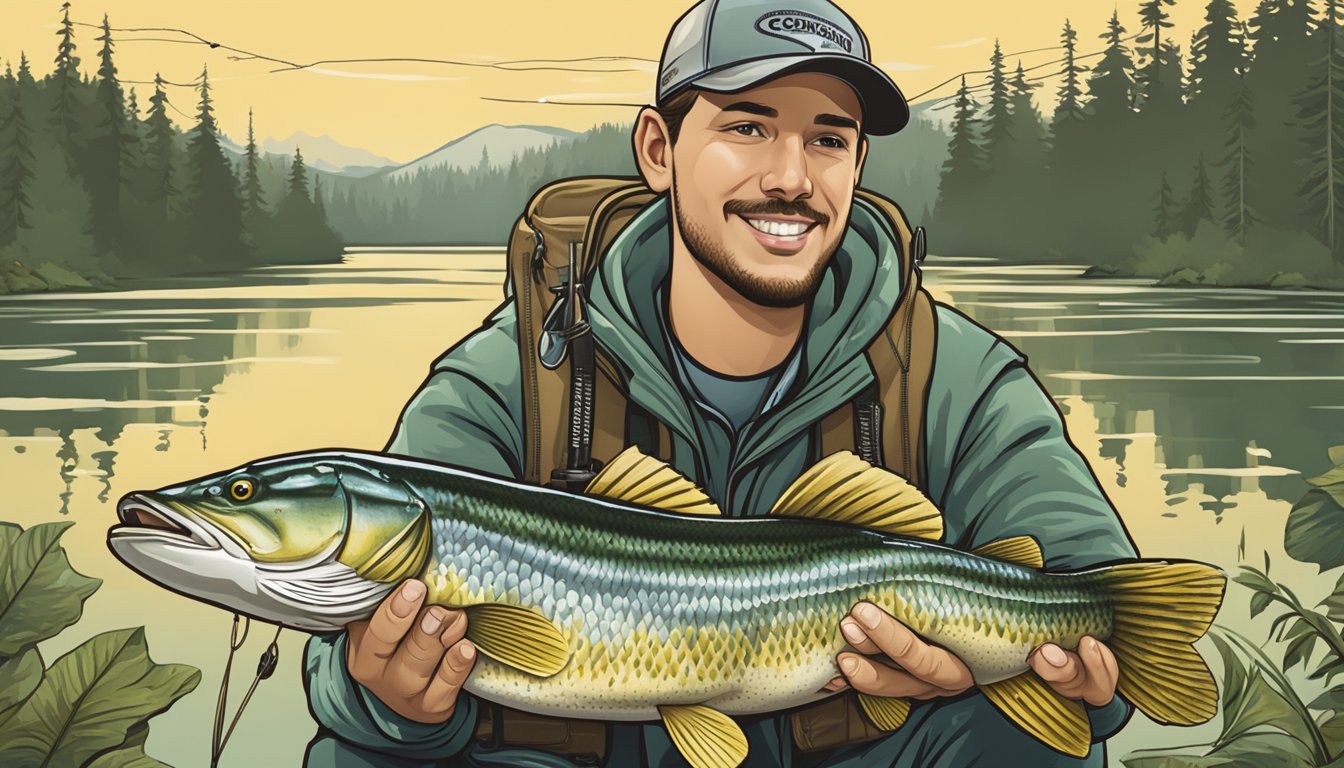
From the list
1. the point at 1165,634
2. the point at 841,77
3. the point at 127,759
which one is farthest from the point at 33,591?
the point at 1165,634

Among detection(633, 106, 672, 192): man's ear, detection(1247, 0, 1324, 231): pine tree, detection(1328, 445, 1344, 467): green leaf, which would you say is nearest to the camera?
detection(633, 106, 672, 192): man's ear

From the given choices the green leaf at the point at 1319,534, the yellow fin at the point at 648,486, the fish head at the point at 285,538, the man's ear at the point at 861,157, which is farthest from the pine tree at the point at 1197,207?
the fish head at the point at 285,538

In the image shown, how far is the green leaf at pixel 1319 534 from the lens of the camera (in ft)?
18.1

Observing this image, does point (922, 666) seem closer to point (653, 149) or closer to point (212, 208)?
point (653, 149)

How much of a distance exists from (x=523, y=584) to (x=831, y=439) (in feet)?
4.51

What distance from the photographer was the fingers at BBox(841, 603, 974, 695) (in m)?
3.26

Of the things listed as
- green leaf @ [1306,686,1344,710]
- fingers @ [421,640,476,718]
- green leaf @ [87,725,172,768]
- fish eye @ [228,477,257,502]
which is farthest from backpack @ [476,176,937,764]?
green leaf @ [1306,686,1344,710]

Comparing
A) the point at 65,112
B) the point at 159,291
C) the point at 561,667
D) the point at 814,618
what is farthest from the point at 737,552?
the point at 159,291

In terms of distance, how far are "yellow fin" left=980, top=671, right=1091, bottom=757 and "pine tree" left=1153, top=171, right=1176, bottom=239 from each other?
986cm

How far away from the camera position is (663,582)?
3137mm

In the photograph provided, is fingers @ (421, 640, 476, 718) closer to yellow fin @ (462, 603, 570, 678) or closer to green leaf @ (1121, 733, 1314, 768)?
yellow fin @ (462, 603, 570, 678)

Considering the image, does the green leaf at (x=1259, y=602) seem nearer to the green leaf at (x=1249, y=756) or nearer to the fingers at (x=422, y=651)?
the green leaf at (x=1249, y=756)

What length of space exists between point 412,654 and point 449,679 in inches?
4.6

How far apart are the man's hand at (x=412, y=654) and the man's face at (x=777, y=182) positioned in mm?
1455
